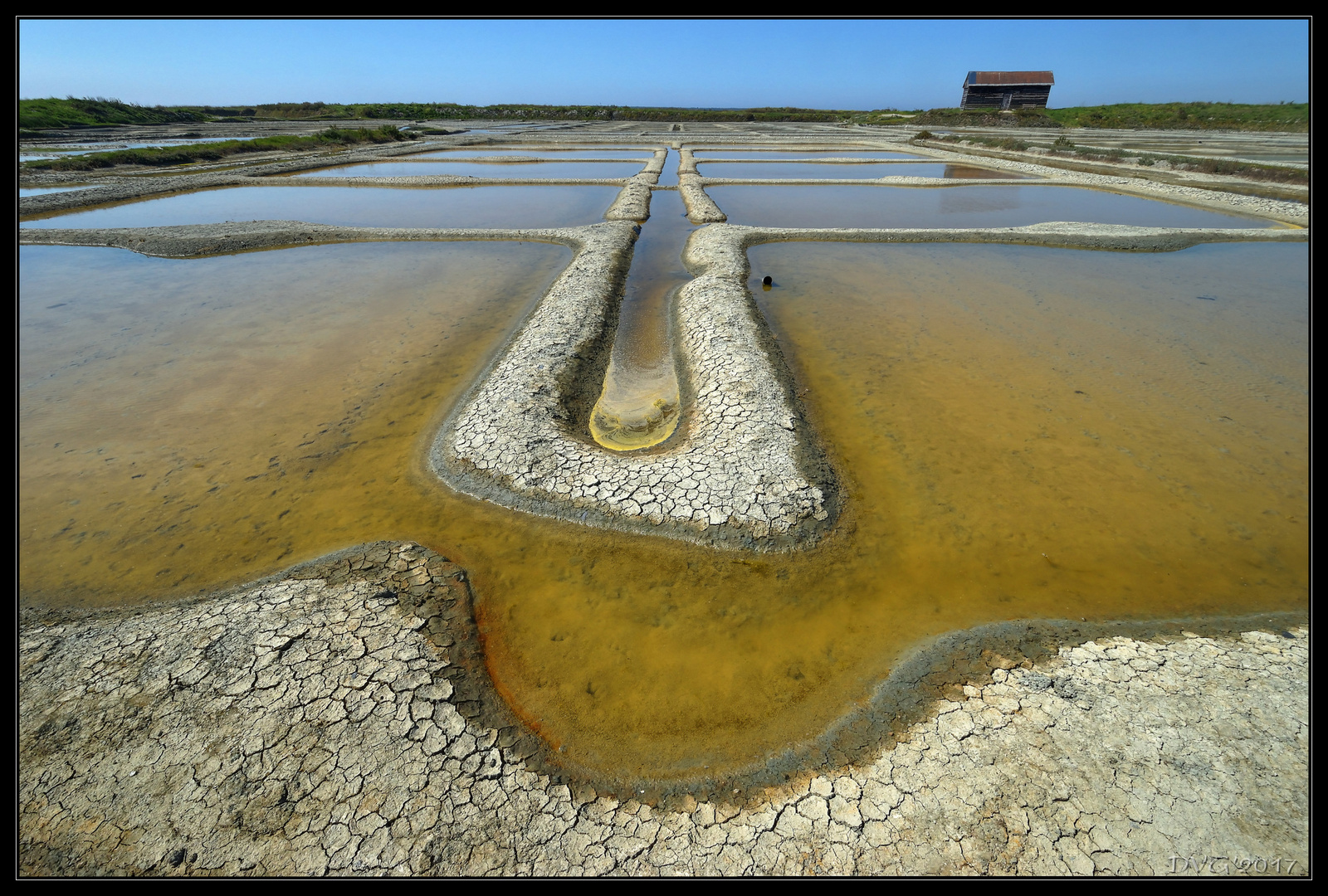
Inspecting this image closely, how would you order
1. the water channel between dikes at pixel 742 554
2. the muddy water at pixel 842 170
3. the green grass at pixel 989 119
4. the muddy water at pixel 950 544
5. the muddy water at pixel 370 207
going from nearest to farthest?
the muddy water at pixel 950 544 → the water channel between dikes at pixel 742 554 → the muddy water at pixel 370 207 → the muddy water at pixel 842 170 → the green grass at pixel 989 119

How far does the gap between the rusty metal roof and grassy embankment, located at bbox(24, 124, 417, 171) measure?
58.2 meters

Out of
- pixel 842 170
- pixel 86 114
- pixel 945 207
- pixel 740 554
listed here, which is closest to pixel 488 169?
pixel 842 170

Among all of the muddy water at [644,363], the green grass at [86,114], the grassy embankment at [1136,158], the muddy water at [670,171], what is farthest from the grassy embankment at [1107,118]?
the green grass at [86,114]

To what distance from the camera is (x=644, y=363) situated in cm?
841

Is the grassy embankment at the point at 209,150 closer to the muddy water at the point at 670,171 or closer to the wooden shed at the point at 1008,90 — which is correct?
the muddy water at the point at 670,171

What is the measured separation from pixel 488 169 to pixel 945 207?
21.7 meters

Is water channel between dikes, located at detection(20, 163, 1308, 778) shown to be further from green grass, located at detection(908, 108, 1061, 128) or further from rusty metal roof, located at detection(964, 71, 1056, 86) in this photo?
rusty metal roof, located at detection(964, 71, 1056, 86)

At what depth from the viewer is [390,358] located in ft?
26.9

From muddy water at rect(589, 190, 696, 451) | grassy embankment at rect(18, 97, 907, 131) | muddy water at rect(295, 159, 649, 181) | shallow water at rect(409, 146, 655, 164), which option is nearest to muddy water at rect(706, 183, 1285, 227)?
muddy water at rect(589, 190, 696, 451)

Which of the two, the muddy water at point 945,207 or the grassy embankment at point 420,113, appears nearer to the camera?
the muddy water at point 945,207

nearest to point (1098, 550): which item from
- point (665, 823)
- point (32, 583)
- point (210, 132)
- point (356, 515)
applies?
point (665, 823)

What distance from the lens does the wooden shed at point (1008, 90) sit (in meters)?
52.8

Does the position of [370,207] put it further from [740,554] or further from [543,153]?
[740,554]

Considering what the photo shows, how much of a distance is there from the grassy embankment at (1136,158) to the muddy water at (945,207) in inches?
59.2
